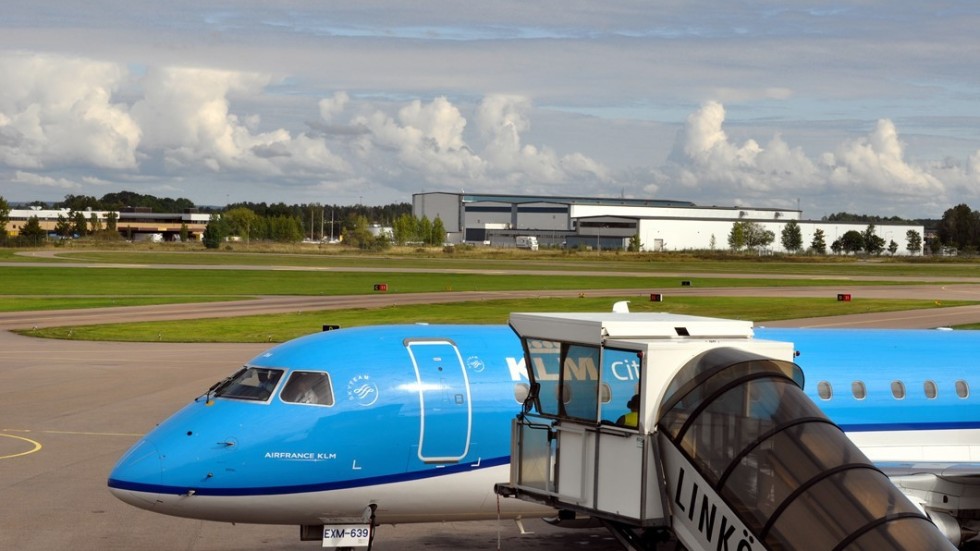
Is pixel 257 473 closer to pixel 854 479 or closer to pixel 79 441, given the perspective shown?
pixel 854 479

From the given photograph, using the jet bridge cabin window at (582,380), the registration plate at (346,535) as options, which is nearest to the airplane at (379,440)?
the registration plate at (346,535)

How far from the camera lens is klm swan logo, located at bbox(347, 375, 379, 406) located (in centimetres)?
1778

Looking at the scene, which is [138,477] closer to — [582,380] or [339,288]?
[582,380]

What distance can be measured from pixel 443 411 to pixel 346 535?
7.94 feet

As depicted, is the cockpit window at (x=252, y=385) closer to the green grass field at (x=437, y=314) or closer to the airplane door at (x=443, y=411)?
the airplane door at (x=443, y=411)

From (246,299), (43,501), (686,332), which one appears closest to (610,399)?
(686,332)

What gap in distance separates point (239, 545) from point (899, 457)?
12.0 metres

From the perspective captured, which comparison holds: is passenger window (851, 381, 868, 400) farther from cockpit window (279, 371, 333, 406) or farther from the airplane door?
cockpit window (279, 371, 333, 406)

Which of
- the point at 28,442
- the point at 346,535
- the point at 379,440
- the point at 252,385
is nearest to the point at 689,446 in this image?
the point at 379,440

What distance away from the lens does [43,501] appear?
79.5 feet

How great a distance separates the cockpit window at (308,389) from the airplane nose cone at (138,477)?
213 centimetres

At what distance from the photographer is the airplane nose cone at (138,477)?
55.1 ft

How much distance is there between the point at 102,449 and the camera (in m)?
30.3

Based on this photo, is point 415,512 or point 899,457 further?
point 899,457
